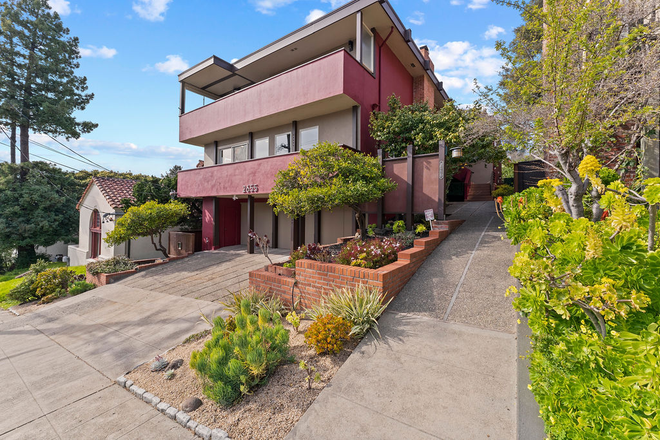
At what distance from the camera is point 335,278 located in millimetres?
4961

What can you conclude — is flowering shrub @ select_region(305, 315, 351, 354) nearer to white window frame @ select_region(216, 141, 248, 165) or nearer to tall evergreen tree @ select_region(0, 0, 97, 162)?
white window frame @ select_region(216, 141, 248, 165)

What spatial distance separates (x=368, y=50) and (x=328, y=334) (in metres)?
10.8

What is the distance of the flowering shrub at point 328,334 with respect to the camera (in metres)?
3.64

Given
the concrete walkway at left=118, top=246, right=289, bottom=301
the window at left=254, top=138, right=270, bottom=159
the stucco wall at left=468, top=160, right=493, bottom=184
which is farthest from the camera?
the stucco wall at left=468, top=160, right=493, bottom=184

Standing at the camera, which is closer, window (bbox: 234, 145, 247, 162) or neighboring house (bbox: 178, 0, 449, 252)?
neighboring house (bbox: 178, 0, 449, 252)

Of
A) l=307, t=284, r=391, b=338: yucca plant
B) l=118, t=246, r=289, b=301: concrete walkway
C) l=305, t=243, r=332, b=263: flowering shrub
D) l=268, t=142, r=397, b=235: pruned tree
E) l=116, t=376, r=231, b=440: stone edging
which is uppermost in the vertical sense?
l=268, t=142, r=397, b=235: pruned tree

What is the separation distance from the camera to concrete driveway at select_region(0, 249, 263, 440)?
3.11m

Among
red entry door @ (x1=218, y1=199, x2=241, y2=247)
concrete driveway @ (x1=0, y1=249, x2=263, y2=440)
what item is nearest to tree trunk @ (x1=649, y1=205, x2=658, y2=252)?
concrete driveway @ (x1=0, y1=249, x2=263, y2=440)

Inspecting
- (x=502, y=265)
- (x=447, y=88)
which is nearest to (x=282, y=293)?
(x=502, y=265)

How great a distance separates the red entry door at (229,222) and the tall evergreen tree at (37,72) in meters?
17.3

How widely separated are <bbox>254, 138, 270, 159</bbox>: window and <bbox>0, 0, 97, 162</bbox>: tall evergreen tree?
18596mm

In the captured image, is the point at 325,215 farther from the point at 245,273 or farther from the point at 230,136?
the point at 230,136

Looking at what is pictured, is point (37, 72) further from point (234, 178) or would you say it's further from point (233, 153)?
point (234, 178)

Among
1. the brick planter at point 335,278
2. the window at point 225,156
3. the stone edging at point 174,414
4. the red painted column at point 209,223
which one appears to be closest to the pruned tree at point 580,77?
the brick planter at point 335,278
